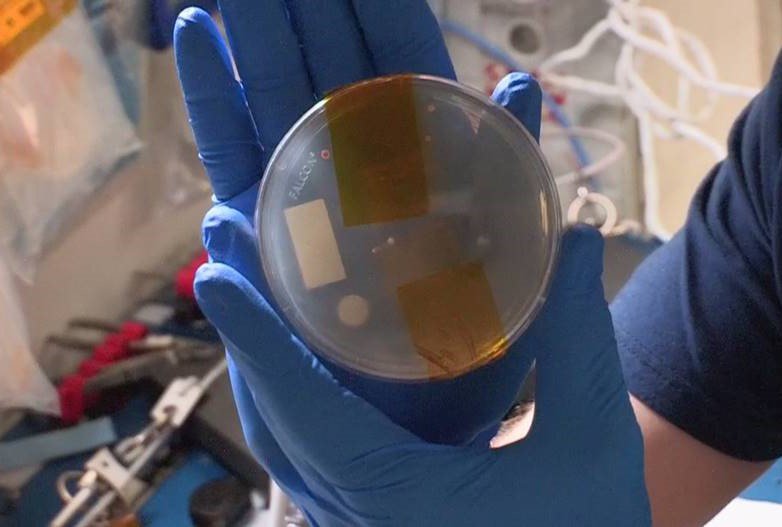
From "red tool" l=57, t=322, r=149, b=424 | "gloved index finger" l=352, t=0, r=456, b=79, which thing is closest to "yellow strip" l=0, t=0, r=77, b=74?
"red tool" l=57, t=322, r=149, b=424

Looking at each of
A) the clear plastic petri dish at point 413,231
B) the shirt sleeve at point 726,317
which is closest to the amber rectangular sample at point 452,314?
the clear plastic petri dish at point 413,231

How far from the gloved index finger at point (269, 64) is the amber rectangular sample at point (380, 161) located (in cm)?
A: 5

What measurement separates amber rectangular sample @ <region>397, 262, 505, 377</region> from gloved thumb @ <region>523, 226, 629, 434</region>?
32 mm

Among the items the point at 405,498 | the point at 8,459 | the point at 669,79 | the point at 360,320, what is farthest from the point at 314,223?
the point at 669,79

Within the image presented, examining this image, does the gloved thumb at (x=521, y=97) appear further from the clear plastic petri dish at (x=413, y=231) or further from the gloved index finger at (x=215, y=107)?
the gloved index finger at (x=215, y=107)

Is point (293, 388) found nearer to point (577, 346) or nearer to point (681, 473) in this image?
point (577, 346)

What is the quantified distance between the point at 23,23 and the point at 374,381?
0.50m

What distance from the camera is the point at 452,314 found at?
54 cm

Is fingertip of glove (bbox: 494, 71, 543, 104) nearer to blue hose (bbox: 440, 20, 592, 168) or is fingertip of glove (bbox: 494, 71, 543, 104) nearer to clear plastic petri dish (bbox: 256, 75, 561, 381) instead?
clear plastic petri dish (bbox: 256, 75, 561, 381)

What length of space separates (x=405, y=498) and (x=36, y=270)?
56 centimetres

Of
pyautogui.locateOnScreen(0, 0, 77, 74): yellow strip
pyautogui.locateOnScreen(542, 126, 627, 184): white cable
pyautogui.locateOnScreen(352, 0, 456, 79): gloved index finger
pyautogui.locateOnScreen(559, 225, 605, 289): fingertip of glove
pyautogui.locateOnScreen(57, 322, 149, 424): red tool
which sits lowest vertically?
pyautogui.locateOnScreen(542, 126, 627, 184): white cable

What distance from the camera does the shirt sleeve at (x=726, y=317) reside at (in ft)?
2.17

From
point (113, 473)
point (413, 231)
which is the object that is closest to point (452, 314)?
point (413, 231)

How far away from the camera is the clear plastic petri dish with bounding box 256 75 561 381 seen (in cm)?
53
